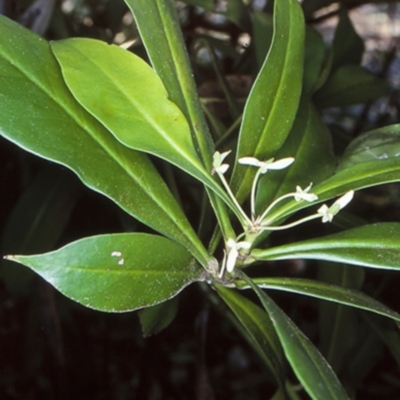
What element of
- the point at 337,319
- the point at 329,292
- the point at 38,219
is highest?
the point at 329,292

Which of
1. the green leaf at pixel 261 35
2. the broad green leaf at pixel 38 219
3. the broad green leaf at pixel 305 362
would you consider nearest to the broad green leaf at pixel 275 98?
the broad green leaf at pixel 305 362

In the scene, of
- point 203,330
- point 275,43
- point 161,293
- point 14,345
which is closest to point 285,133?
point 275,43

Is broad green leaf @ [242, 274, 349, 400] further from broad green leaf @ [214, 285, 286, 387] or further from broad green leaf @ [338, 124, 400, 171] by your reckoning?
broad green leaf @ [338, 124, 400, 171]

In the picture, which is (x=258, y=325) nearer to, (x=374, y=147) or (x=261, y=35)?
(x=374, y=147)

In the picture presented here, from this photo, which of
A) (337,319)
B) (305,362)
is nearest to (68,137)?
(305,362)

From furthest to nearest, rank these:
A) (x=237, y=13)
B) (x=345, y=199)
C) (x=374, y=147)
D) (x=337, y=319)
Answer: (x=237, y=13)
(x=337, y=319)
(x=374, y=147)
(x=345, y=199)

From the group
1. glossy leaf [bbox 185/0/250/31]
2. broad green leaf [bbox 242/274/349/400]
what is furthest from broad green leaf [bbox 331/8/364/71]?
broad green leaf [bbox 242/274/349/400]
